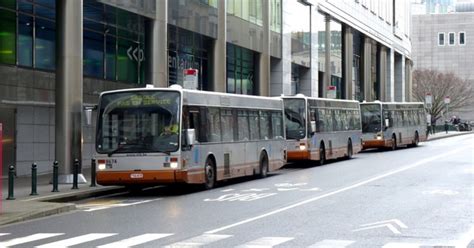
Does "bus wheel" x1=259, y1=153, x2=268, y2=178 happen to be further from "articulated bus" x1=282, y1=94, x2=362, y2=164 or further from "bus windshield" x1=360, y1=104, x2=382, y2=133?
"bus windshield" x1=360, y1=104, x2=382, y2=133

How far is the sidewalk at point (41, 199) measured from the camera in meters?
15.6

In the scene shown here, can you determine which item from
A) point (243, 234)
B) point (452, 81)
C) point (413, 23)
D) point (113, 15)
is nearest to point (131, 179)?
point (243, 234)

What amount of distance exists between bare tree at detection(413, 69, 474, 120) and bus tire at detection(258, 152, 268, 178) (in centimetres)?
7973

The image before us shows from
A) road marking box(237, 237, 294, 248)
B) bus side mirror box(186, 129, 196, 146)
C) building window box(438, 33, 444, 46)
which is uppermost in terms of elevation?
building window box(438, 33, 444, 46)

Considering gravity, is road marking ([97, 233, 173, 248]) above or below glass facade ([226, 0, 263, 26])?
below

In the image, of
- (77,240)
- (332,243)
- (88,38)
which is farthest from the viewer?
(88,38)

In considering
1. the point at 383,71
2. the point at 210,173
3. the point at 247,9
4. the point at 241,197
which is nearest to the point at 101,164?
the point at 210,173

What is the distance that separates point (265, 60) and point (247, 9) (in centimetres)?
379

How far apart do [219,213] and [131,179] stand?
496cm

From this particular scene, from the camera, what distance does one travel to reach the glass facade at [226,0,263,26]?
133 feet

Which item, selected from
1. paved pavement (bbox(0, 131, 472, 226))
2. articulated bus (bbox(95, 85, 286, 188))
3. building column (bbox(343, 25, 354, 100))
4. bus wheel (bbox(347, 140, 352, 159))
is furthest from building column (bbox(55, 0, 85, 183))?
building column (bbox(343, 25, 354, 100))

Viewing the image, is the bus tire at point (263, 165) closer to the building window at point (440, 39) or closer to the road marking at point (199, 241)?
the road marking at point (199, 241)

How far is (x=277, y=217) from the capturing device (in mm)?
14633

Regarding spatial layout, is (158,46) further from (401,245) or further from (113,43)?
(401,245)
